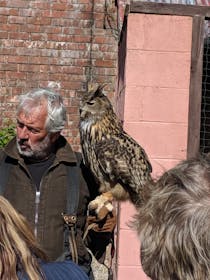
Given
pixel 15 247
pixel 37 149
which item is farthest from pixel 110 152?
pixel 15 247

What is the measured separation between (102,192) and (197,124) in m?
1.50

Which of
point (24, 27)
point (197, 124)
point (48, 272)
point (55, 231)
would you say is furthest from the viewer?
point (24, 27)

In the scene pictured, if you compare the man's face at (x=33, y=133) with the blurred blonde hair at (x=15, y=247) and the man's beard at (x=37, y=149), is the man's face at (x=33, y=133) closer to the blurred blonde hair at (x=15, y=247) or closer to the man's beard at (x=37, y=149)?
the man's beard at (x=37, y=149)

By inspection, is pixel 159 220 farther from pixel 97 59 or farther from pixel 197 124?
pixel 97 59

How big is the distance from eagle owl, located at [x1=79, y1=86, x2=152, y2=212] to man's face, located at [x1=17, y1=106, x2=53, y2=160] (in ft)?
1.46

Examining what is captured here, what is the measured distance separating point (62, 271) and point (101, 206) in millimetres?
1242

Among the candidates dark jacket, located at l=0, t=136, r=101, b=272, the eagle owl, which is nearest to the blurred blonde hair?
dark jacket, located at l=0, t=136, r=101, b=272

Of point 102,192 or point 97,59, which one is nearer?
point 102,192

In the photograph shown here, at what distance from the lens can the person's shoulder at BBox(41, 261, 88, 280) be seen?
1.95 m

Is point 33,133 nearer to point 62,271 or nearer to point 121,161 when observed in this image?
point 121,161

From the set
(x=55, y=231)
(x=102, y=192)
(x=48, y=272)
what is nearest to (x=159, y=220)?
(x=48, y=272)

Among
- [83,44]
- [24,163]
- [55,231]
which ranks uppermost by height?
[83,44]

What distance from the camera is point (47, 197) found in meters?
3.16

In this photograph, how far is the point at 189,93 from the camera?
471 centimetres
